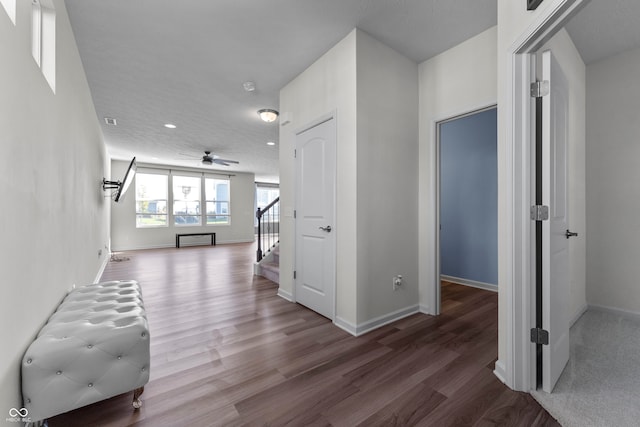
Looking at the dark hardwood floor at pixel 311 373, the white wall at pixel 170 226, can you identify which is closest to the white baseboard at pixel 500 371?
the dark hardwood floor at pixel 311 373

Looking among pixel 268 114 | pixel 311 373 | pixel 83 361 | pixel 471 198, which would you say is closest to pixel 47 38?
pixel 83 361

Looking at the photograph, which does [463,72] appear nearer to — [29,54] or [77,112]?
[29,54]

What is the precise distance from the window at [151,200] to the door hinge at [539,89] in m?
9.58

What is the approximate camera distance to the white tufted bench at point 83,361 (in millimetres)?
1237

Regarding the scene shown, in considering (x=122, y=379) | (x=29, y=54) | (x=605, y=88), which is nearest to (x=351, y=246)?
(x=122, y=379)

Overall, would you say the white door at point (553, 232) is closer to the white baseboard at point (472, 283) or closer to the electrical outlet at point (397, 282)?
the electrical outlet at point (397, 282)

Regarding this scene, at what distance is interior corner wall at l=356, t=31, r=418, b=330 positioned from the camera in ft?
8.41

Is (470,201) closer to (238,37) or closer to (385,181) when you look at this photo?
(385,181)

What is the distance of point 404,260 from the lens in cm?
292

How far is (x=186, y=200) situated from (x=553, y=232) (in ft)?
31.8

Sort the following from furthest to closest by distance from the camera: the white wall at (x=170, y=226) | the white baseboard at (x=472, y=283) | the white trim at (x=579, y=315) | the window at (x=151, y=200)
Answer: the window at (x=151, y=200)
the white wall at (x=170, y=226)
the white baseboard at (x=472, y=283)
the white trim at (x=579, y=315)

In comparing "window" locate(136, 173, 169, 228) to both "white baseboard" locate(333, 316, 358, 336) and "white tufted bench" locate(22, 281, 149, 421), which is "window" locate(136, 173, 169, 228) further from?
"white baseboard" locate(333, 316, 358, 336)

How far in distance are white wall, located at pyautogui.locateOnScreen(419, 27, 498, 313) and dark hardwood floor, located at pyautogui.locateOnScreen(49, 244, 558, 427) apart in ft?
2.12

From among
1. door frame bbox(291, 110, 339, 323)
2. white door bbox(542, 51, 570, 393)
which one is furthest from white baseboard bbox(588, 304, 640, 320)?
door frame bbox(291, 110, 339, 323)
